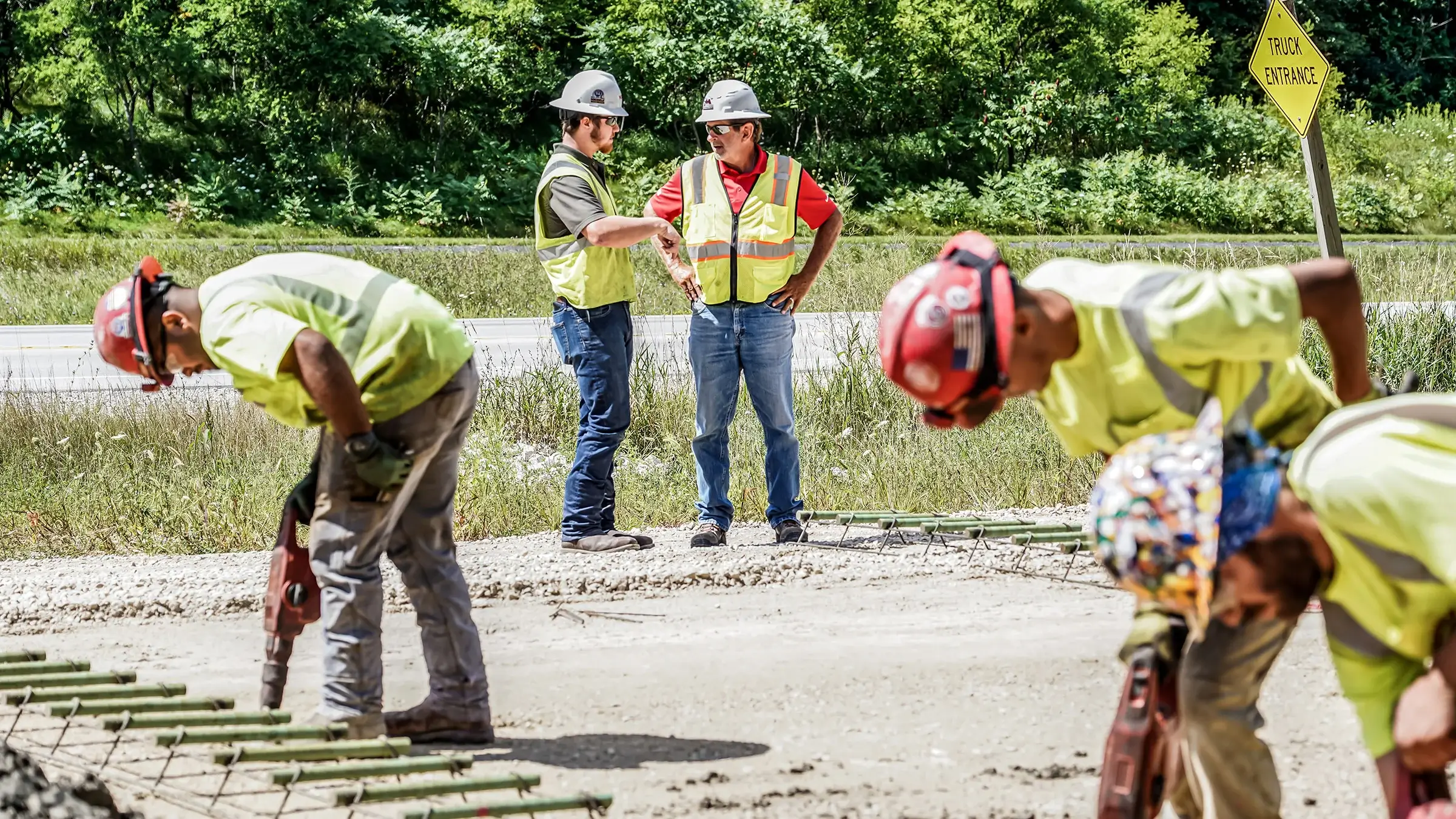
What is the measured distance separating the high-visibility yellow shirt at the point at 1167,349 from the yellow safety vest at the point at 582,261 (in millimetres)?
4244

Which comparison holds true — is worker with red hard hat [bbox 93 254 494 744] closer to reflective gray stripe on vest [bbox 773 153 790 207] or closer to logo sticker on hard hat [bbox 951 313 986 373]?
logo sticker on hard hat [bbox 951 313 986 373]

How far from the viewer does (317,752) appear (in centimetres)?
466

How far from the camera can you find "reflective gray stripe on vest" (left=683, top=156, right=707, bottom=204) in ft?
25.6

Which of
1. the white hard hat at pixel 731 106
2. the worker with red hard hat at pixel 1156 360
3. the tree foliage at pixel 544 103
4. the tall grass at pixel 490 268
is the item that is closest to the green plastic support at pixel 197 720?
the worker with red hard hat at pixel 1156 360

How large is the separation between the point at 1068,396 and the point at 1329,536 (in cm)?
67

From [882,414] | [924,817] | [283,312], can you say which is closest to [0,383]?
[882,414]

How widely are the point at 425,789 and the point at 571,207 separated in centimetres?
369

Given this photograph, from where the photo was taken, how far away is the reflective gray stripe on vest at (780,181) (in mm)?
7738

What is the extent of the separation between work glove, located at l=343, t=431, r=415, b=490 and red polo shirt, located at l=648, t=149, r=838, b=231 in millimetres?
3345

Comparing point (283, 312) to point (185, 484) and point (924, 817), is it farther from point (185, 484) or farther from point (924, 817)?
point (185, 484)

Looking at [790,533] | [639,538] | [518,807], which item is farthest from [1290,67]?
[518,807]

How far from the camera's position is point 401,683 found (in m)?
5.95

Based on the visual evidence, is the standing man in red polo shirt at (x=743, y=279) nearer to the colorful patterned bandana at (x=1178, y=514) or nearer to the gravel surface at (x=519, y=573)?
the gravel surface at (x=519, y=573)

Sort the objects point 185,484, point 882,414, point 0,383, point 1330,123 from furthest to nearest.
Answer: point 1330,123 < point 0,383 < point 882,414 < point 185,484
